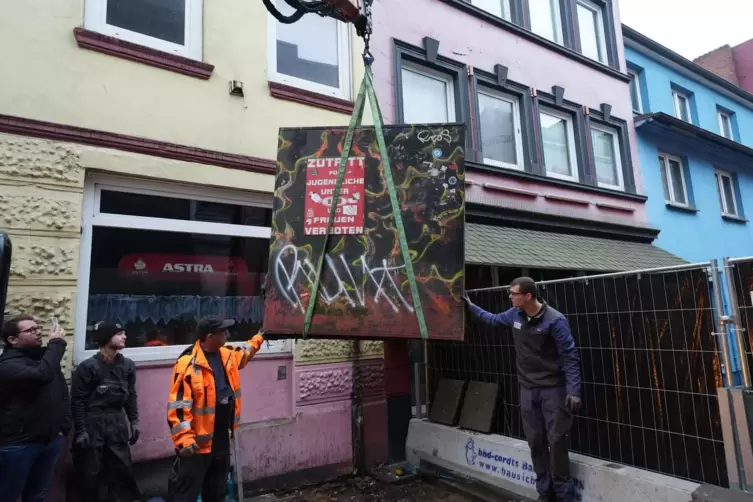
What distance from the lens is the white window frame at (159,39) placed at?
4914 millimetres

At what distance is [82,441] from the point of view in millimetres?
3912

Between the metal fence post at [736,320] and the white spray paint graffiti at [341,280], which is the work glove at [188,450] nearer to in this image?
the white spray paint graffiti at [341,280]

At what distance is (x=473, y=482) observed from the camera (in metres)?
Result: 5.10

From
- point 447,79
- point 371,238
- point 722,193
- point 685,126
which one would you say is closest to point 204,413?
point 371,238

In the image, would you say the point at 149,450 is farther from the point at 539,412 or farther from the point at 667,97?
the point at 667,97

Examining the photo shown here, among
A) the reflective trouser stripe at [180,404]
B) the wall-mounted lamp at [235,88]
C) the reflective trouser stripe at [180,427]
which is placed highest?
the wall-mounted lamp at [235,88]

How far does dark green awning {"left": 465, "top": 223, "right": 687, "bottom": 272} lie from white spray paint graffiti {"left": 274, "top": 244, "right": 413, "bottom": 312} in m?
3.09

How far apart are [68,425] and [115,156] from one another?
94.5 inches

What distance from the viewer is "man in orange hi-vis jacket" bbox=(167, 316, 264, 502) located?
3518mm

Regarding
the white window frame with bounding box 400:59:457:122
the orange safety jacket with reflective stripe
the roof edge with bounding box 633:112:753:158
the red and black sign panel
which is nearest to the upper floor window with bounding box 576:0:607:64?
the roof edge with bounding box 633:112:753:158

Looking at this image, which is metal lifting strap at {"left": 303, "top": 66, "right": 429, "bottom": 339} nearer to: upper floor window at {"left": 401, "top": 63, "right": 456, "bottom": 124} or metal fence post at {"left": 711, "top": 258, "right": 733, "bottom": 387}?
metal fence post at {"left": 711, "top": 258, "right": 733, "bottom": 387}

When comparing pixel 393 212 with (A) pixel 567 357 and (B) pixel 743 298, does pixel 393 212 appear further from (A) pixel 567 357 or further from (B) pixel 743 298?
(B) pixel 743 298

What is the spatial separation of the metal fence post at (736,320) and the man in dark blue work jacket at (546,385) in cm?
107

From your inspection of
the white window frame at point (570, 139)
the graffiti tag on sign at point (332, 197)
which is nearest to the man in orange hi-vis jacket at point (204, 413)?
the graffiti tag on sign at point (332, 197)
